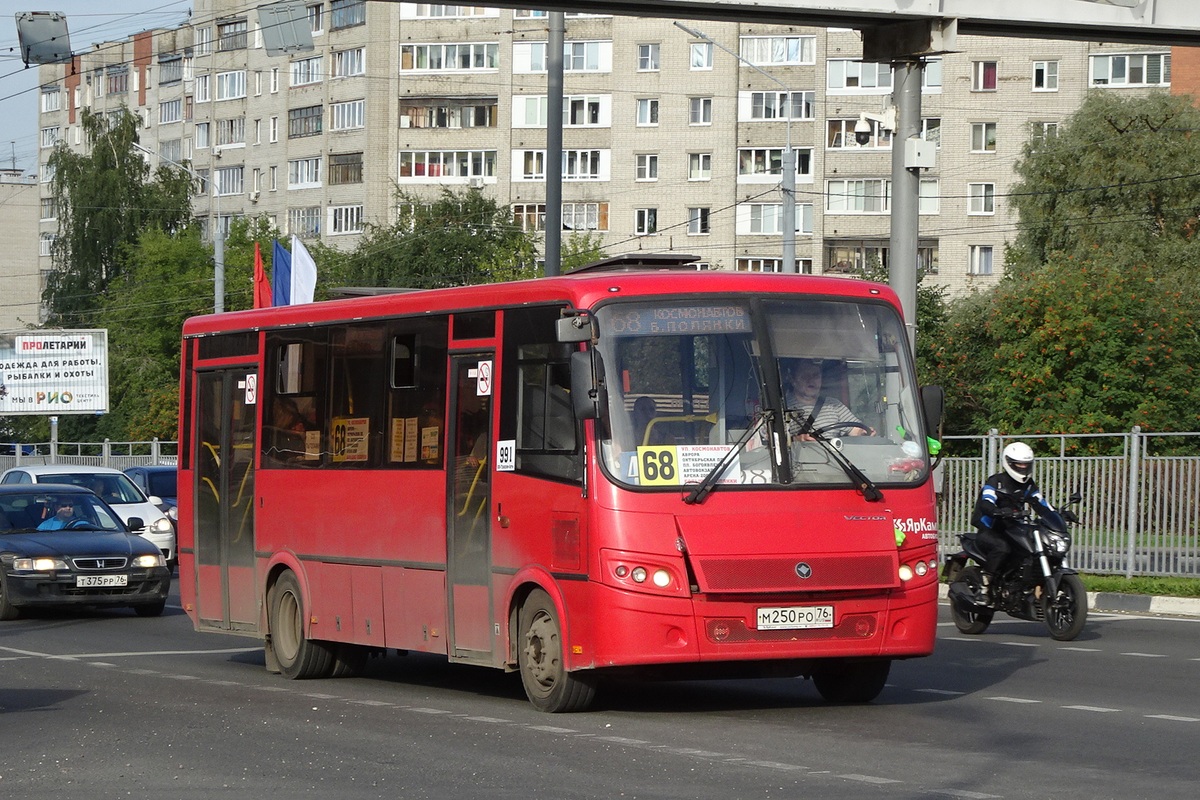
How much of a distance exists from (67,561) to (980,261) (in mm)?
66368

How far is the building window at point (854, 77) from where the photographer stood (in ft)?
277

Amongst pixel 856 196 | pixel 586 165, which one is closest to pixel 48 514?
pixel 856 196

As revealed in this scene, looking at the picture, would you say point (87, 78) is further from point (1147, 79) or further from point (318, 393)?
point (318, 393)

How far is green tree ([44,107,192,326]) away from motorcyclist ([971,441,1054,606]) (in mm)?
82676

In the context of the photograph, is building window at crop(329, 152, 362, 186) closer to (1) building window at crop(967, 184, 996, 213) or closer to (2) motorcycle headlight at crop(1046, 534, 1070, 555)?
(1) building window at crop(967, 184, 996, 213)

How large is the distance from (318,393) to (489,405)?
105 inches

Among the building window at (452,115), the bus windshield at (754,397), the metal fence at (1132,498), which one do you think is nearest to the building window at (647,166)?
the building window at (452,115)

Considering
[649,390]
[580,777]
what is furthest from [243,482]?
[580,777]

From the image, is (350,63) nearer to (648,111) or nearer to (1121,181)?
(648,111)

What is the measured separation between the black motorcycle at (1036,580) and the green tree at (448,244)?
202 ft

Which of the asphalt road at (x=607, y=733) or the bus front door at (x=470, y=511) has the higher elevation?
the bus front door at (x=470, y=511)

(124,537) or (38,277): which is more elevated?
(38,277)

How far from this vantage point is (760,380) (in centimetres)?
1230

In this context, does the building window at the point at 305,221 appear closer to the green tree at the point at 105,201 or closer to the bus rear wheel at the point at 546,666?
the green tree at the point at 105,201
